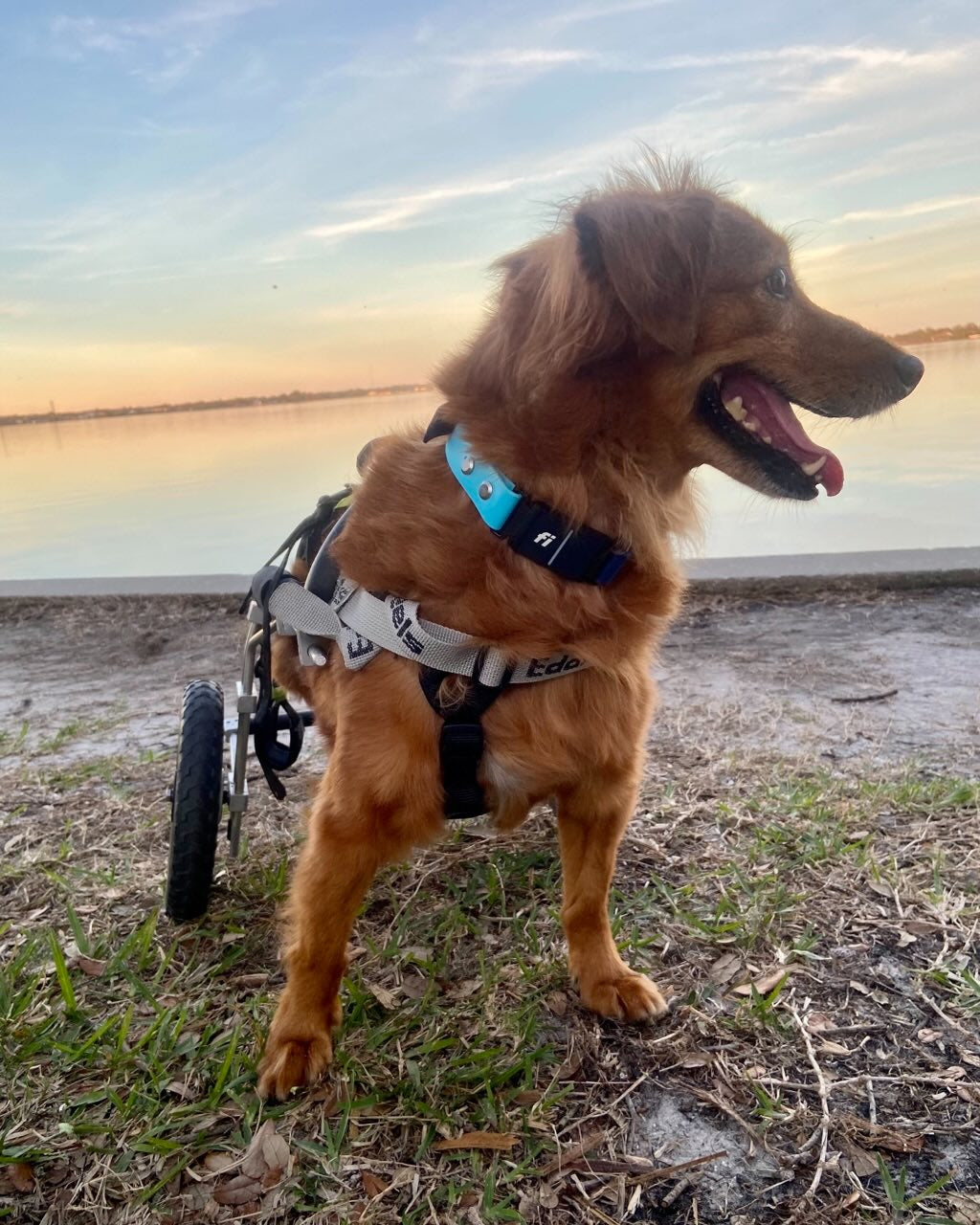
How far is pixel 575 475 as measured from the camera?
5.87ft

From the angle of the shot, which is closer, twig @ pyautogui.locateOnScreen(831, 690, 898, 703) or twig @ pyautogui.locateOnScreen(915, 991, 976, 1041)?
twig @ pyautogui.locateOnScreen(915, 991, 976, 1041)

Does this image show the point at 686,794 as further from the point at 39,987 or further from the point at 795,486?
the point at 39,987

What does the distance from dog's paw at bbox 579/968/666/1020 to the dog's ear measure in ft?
4.86

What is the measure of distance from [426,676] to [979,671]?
3.54 meters

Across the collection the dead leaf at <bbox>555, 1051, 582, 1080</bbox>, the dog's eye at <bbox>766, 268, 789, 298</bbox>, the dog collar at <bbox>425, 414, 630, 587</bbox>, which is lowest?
the dead leaf at <bbox>555, 1051, 582, 1080</bbox>

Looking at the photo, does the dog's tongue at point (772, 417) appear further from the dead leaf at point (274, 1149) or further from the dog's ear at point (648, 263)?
the dead leaf at point (274, 1149)

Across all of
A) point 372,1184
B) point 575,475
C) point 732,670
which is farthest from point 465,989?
point 732,670

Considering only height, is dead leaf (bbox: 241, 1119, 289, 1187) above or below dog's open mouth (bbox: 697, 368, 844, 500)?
below

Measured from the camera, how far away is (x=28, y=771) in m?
3.67

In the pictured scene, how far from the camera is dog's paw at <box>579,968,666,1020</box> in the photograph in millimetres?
2096

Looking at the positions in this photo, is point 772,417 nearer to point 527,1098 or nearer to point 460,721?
point 460,721

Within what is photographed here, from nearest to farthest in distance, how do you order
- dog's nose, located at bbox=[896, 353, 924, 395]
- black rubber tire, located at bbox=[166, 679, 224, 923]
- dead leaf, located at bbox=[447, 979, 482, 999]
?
dog's nose, located at bbox=[896, 353, 924, 395]
dead leaf, located at bbox=[447, 979, 482, 999]
black rubber tire, located at bbox=[166, 679, 224, 923]

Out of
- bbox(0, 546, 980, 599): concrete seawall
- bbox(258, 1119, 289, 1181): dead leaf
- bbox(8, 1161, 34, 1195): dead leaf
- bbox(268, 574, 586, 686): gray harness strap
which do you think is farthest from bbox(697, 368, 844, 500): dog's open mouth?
bbox(0, 546, 980, 599): concrete seawall

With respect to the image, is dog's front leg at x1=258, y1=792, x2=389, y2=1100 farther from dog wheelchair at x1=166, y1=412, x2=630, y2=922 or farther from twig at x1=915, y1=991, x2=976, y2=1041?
twig at x1=915, y1=991, x2=976, y2=1041
